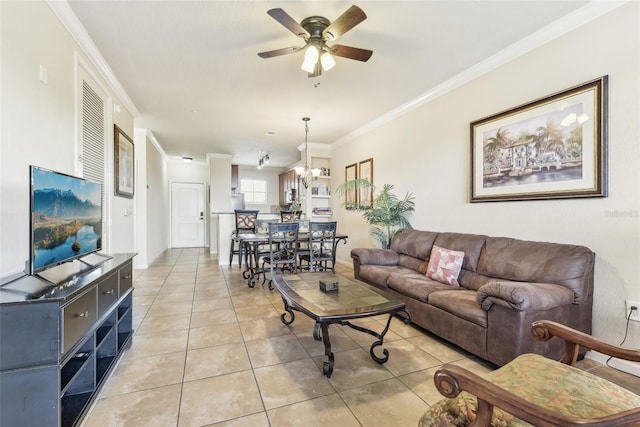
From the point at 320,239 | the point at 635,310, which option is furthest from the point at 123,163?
the point at 635,310

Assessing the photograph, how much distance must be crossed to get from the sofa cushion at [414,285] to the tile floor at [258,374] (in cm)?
35

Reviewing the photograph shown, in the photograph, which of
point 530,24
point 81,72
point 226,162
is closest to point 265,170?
point 226,162

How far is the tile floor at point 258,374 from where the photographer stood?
1.55 metres

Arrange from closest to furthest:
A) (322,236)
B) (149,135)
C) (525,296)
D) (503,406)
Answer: (503,406)
(525,296)
(322,236)
(149,135)

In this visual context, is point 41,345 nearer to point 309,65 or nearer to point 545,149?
point 309,65

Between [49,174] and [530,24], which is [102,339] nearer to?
[49,174]

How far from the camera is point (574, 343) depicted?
125 cm

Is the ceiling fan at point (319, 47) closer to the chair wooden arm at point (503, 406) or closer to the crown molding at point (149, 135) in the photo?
the chair wooden arm at point (503, 406)

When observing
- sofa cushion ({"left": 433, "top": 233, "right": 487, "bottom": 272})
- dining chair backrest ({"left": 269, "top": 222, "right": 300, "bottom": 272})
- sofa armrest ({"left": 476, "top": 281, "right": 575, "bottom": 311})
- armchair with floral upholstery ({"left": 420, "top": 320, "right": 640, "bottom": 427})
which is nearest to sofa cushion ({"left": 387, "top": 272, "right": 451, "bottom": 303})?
sofa cushion ({"left": 433, "top": 233, "right": 487, "bottom": 272})

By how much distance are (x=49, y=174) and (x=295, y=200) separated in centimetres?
628

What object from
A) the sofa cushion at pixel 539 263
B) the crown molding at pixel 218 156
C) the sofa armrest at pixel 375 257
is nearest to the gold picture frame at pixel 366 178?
the sofa armrest at pixel 375 257

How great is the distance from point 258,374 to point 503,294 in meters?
1.75

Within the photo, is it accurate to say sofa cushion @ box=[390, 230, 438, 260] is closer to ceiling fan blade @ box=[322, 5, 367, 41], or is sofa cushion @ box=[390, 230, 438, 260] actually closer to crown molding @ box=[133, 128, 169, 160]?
ceiling fan blade @ box=[322, 5, 367, 41]

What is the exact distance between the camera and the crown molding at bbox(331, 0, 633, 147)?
2.09 meters
